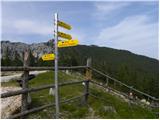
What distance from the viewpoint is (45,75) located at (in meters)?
29.4

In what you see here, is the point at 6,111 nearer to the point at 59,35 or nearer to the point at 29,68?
the point at 29,68

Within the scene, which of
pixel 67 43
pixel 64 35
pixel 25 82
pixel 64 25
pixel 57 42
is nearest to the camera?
pixel 57 42

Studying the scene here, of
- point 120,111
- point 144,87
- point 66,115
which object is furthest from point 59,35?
point 144,87

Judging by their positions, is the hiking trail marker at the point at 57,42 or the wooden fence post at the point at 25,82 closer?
the hiking trail marker at the point at 57,42

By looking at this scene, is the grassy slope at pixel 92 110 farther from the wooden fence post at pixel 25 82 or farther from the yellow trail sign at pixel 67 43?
the yellow trail sign at pixel 67 43

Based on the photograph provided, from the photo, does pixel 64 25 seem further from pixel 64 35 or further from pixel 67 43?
pixel 67 43

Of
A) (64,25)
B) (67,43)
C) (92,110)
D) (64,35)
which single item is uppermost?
(64,25)

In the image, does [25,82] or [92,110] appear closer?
[25,82]

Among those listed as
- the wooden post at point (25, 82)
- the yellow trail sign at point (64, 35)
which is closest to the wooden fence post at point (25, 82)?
the wooden post at point (25, 82)

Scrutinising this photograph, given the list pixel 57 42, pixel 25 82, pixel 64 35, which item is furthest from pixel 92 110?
pixel 57 42

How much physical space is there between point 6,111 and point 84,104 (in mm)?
2859

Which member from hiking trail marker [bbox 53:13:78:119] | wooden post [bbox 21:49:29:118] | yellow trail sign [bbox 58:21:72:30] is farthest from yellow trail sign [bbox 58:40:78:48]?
wooden post [bbox 21:49:29:118]

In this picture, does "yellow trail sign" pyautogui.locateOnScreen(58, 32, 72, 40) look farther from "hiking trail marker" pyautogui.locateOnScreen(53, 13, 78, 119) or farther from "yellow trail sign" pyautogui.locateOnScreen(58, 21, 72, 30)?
"yellow trail sign" pyautogui.locateOnScreen(58, 21, 72, 30)

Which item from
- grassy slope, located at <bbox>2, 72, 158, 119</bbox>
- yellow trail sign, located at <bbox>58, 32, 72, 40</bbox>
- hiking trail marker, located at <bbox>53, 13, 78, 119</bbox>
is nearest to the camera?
hiking trail marker, located at <bbox>53, 13, 78, 119</bbox>
